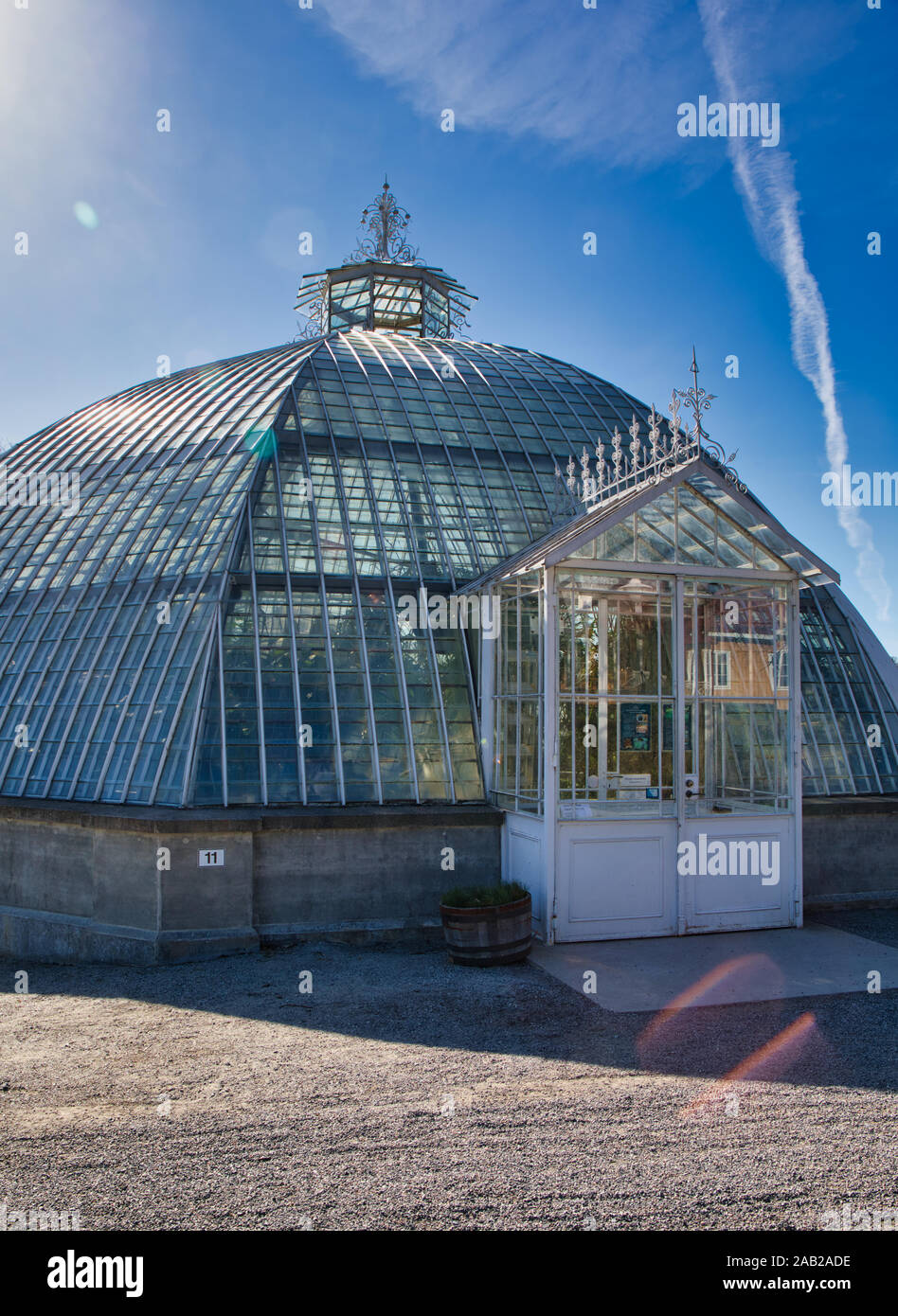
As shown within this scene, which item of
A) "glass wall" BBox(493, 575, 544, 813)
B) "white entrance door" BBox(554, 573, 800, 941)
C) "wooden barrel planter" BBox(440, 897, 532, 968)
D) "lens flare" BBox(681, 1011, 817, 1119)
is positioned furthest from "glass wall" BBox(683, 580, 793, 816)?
"lens flare" BBox(681, 1011, 817, 1119)

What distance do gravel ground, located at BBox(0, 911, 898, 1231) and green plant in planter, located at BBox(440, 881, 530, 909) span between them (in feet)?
2.89

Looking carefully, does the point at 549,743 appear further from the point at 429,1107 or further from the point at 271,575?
the point at 429,1107

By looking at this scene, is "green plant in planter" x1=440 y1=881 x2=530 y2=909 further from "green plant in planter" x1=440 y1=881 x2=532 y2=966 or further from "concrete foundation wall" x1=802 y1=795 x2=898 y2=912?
"concrete foundation wall" x1=802 y1=795 x2=898 y2=912

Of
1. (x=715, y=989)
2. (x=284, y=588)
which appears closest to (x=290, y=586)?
(x=284, y=588)

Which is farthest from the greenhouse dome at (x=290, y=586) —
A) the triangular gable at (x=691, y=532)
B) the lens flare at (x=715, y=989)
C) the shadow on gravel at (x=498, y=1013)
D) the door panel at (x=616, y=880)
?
the lens flare at (x=715, y=989)

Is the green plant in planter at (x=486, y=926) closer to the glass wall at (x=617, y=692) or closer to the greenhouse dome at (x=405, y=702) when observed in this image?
the greenhouse dome at (x=405, y=702)

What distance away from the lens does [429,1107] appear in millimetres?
7902

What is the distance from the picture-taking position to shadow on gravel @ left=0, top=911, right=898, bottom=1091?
9.10 meters

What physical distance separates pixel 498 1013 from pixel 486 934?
1.76 meters

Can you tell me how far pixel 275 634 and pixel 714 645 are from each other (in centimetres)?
737

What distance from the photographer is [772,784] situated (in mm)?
15102
